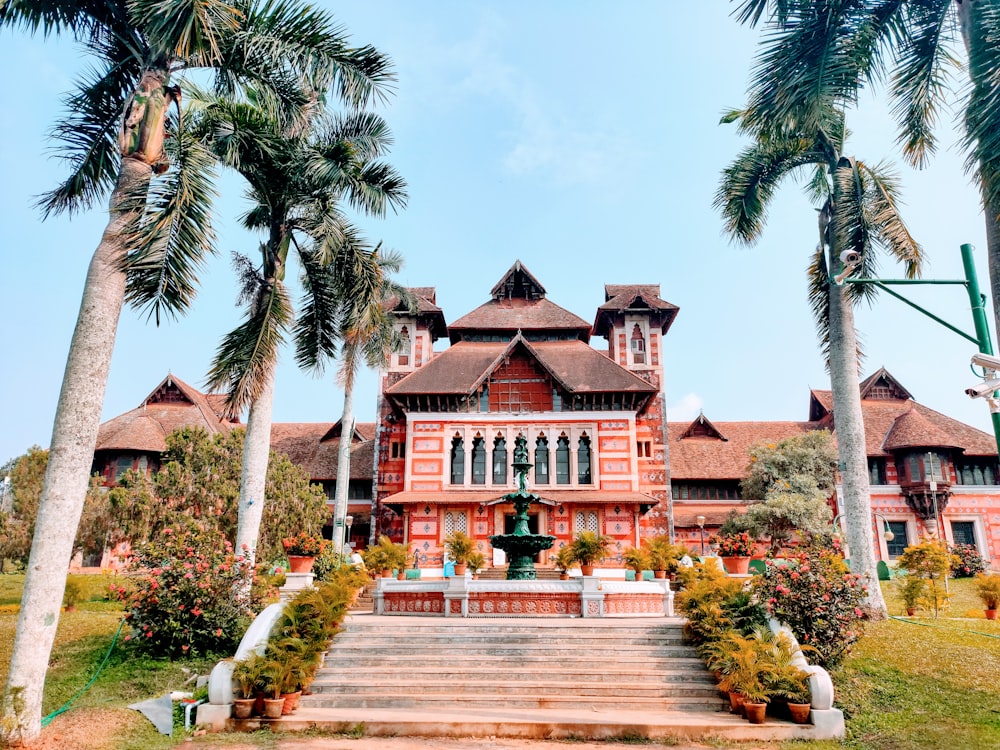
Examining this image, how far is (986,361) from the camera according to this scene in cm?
675

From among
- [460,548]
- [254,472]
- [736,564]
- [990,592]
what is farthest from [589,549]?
[254,472]

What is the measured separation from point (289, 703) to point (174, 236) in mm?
6831

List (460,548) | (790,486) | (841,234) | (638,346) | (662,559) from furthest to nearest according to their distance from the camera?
(638,346)
(790,486)
(460,548)
(662,559)
(841,234)

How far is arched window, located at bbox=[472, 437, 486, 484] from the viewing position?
30.2 meters

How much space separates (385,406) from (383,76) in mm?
23859

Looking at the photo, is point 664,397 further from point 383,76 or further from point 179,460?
point 383,76

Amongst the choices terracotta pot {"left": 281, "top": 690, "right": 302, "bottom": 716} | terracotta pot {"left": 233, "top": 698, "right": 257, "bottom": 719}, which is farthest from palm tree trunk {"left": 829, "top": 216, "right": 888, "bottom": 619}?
terracotta pot {"left": 233, "top": 698, "right": 257, "bottom": 719}

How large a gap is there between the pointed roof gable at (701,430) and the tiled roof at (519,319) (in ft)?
26.8

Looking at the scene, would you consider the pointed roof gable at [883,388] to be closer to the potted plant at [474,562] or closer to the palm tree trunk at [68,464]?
the potted plant at [474,562]

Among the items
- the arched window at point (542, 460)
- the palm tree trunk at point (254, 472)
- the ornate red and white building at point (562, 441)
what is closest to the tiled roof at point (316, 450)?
the ornate red and white building at point (562, 441)

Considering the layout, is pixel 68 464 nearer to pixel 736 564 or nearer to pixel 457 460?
pixel 736 564

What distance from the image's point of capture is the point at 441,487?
29.7 metres

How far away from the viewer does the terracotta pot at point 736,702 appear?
961 cm

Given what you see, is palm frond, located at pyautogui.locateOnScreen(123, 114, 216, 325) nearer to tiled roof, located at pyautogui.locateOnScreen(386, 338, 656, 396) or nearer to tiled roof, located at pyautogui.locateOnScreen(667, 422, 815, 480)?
tiled roof, located at pyautogui.locateOnScreen(386, 338, 656, 396)
